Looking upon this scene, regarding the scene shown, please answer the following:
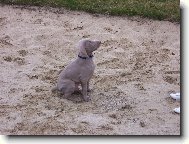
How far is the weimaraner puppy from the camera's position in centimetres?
599

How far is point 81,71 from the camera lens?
603 centimetres

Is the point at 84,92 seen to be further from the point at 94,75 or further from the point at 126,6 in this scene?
the point at 126,6

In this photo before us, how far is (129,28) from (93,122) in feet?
9.89

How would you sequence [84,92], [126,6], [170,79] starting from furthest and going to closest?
[126,6] < [170,79] < [84,92]

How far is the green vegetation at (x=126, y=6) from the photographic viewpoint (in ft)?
28.5

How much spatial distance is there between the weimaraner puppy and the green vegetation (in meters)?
2.89

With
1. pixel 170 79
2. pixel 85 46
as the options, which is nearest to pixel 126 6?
pixel 170 79

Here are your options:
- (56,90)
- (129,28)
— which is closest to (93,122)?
(56,90)

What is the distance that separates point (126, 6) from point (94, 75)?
8.04 ft

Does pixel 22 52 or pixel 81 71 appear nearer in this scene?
pixel 81 71

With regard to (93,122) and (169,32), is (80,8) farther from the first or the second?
(93,122)

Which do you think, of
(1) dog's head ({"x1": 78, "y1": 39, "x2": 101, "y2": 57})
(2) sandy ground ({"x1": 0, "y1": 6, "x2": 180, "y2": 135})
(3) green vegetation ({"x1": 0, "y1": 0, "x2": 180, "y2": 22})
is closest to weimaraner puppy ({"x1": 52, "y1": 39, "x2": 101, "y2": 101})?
(1) dog's head ({"x1": 78, "y1": 39, "x2": 101, "y2": 57})

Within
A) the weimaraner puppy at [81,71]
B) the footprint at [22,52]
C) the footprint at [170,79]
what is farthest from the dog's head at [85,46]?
the footprint at [22,52]

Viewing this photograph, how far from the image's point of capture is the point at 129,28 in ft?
27.5
